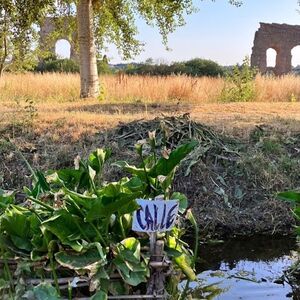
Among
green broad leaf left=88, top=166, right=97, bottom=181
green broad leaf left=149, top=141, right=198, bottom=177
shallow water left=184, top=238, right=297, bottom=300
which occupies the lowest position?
shallow water left=184, top=238, right=297, bottom=300

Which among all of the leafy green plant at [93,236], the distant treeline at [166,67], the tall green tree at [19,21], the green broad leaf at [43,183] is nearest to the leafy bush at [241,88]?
the tall green tree at [19,21]

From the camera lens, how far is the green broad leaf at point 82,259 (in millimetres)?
1906

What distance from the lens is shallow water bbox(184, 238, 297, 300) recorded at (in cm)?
302

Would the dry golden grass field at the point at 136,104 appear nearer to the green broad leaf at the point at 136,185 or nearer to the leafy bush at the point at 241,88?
the leafy bush at the point at 241,88

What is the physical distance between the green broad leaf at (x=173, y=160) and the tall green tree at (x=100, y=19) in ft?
23.6

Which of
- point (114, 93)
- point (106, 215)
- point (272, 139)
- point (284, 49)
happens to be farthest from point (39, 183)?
point (284, 49)

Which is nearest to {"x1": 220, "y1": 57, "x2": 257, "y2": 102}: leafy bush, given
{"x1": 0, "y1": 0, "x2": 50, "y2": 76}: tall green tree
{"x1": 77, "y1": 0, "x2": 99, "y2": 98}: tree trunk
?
{"x1": 77, "y1": 0, "x2": 99, "y2": 98}: tree trunk

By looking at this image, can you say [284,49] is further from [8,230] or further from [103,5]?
[8,230]

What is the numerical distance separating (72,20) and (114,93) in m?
1.84

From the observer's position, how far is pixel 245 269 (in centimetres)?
355

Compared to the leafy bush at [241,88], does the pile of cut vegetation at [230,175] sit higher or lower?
lower

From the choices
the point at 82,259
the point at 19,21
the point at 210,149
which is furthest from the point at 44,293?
the point at 19,21

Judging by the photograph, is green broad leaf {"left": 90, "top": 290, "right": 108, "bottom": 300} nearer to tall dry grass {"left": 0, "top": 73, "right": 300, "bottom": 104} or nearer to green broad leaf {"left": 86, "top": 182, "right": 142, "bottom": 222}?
green broad leaf {"left": 86, "top": 182, "right": 142, "bottom": 222}

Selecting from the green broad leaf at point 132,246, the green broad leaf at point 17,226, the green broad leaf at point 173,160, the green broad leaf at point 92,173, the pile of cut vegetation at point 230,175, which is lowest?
the pile of cut vegetation at point 230,175
